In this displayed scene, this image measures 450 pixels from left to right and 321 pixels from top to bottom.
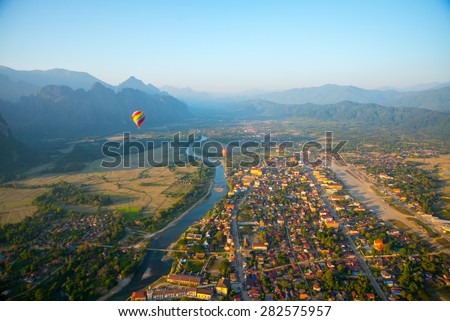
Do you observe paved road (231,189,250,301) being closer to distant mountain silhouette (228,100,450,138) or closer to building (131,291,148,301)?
building (131,291,148,301)

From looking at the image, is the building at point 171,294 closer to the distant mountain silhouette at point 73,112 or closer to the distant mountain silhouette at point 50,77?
the distant mountain silhouette at point 73,112

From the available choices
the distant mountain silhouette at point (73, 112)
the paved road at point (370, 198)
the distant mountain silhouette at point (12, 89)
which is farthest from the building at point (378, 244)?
the distant mountain silhouette at point (12, 89)

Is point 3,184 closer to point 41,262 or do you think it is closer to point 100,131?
point 41,262

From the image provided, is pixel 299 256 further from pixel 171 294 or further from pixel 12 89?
pixel 12 89

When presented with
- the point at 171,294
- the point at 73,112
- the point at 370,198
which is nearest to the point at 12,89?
the point at 73,112

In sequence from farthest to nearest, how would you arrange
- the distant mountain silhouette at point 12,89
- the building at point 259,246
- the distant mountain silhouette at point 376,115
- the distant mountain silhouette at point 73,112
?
the distant mountain silhouette at point 12,89
the distant mountain silhouette at point 376,115
the distant mountain silhouette at point 73,112
the building at point 259,246

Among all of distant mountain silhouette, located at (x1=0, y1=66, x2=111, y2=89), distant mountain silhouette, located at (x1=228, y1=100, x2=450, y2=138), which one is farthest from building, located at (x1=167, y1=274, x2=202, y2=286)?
distant mountain silhouette, located at (x1=0, y1=66, x2=111, y2=89)

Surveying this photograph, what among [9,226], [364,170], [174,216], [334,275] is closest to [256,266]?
[334,275]
